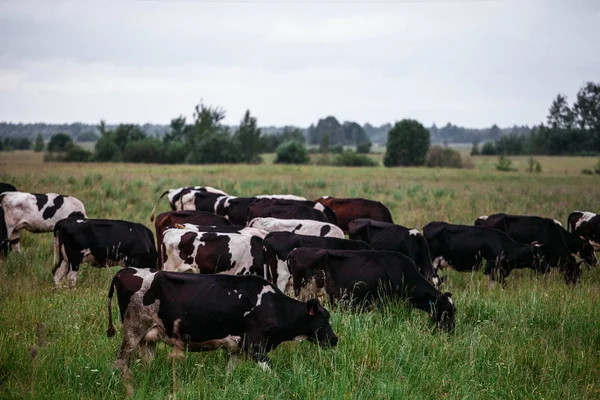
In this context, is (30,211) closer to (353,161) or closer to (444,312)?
(444,312)

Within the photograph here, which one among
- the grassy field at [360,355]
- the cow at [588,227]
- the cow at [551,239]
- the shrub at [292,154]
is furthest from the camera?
the shrub at [292,154]

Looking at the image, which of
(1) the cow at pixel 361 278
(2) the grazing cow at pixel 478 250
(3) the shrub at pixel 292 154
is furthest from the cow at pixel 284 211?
(3) the shrub at pixel 292 154

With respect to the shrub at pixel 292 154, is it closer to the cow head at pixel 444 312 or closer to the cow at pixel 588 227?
the cow at pixel 588 227

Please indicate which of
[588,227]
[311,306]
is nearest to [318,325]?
[311,306]

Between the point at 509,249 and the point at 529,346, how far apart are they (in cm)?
533

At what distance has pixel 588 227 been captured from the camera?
15.8 meters

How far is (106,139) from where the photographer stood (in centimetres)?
7019

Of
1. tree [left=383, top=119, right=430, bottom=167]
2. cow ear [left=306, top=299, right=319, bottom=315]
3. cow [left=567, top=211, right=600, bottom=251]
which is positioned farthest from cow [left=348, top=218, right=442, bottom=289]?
tree [left=383, top=119, right=430, bottom=167]

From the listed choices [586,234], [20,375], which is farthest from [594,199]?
[20,375]

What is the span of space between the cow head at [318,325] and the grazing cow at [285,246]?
2.95 m

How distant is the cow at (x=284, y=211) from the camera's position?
14.6 meters

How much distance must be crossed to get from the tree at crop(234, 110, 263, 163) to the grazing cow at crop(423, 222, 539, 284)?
57.6 meters

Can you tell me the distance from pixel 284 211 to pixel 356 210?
107 inches

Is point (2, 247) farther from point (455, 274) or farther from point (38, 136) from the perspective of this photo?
point (38, 136)
